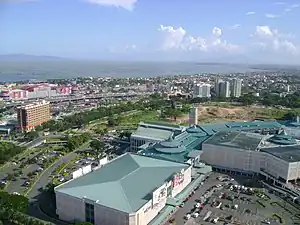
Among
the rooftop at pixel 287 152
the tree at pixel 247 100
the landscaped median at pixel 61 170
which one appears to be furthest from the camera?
the tree at pixel 247 100

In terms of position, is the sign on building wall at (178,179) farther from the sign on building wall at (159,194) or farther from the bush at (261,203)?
the bush at (261,203)

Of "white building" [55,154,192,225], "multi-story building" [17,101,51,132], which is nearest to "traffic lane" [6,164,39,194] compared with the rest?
"white building" [55,154,192,225]

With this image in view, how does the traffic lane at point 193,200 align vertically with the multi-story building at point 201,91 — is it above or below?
below

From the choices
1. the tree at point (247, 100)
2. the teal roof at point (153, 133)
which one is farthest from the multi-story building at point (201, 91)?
the teal roof at point (153, 133)

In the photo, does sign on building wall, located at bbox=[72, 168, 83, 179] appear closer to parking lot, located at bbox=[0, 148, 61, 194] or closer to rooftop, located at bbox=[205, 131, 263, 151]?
parking lot, located at bbox=[0, 148, 61, 194]

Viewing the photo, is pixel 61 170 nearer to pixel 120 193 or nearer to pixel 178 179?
pixel 120 193

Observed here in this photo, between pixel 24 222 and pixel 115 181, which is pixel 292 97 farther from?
pixel 24 222

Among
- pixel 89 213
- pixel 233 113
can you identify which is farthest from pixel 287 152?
pixel 233 113
